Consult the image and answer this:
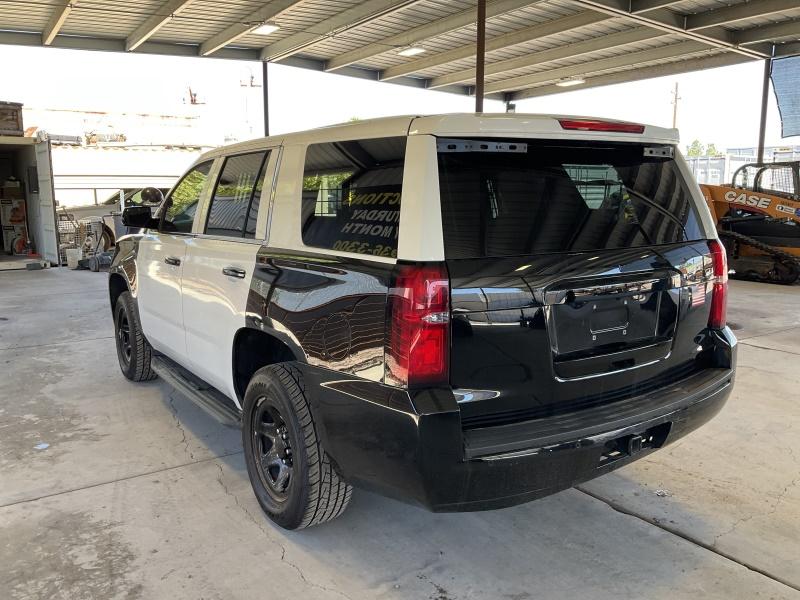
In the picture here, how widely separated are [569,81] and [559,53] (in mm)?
3177

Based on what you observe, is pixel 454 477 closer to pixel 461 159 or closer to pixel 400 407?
pixel 400 407

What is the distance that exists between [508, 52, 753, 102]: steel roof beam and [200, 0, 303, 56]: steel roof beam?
952cm

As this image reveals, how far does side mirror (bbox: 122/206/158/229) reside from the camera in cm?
448

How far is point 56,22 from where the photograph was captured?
39.0ft

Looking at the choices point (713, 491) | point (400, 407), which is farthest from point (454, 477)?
point (713, 491)

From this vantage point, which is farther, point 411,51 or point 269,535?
point 411,51

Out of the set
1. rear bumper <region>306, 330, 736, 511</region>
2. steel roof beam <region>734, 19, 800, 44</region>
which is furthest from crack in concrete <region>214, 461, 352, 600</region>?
steel roof beam <region>734, 19, 800, 44</region>

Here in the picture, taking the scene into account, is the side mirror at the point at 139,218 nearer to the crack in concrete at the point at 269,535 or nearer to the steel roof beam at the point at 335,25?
the crack in concrete at the point at 269,535

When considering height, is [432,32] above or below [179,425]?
above

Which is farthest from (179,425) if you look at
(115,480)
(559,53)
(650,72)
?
(650,72)

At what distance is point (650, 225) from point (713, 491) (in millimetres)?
1571

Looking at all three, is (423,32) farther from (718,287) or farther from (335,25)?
(718,287)

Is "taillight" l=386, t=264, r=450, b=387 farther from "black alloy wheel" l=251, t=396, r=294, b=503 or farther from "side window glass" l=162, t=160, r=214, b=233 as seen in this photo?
"side window glass" l=162, t=160, r=214, b=233

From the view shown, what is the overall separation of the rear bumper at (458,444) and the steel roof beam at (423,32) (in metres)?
10.5
